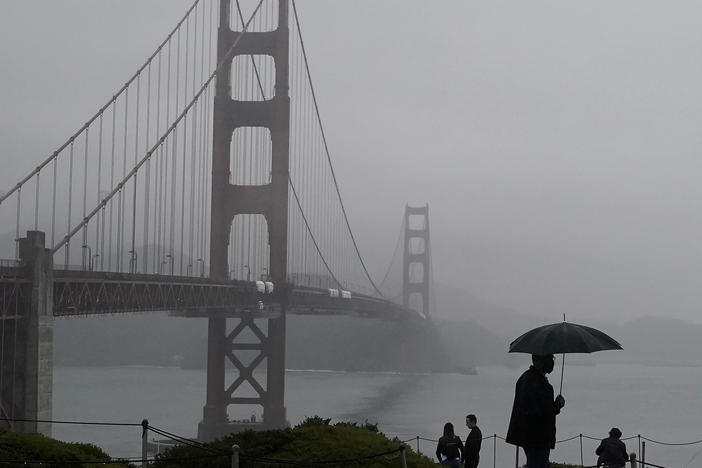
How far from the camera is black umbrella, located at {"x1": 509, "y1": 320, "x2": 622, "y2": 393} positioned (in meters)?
9.30

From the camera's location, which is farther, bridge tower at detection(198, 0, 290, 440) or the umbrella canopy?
bridge tower at detection(198, 0, 290, 440)

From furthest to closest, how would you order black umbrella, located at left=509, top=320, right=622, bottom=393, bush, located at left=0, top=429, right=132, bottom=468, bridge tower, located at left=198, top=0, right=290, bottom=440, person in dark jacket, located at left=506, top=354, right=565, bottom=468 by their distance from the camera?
bridge tower, located at left=198, top=0, right=290, bottom=440 < bush, located at left=0, top=429, right=132, bottom=468 < black umbrella, located at left=509, top=320, right=622, bottom=393 < person in dark jacket, located at left=506, top=354, right=565, bottom=468

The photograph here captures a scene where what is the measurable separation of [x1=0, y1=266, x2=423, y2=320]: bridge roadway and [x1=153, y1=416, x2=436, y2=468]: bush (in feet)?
38.1

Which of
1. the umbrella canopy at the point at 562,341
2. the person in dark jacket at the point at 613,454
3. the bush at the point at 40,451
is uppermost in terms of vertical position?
the umbrella canopy at the point at 562,341

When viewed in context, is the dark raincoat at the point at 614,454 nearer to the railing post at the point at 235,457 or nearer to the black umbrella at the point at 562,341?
the black umbrella at the point at 562,341

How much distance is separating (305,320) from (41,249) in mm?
136486

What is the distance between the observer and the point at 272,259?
48469mm

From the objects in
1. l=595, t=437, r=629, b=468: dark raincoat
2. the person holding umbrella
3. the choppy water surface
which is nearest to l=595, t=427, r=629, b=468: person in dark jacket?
l=595, t=437, r=629, b=468: dark raincoat

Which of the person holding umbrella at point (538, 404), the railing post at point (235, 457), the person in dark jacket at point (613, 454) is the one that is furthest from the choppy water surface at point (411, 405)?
the person holding umbrella at point (538, 404)

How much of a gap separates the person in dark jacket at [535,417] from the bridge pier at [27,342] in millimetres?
15414

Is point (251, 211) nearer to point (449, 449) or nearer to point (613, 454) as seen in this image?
point (449, 449)

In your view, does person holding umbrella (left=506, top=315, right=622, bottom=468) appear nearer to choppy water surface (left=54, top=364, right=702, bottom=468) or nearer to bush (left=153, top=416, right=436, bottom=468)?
bush (left=153, top=416, right=436, bottom=468)

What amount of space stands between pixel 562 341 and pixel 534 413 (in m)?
0.84

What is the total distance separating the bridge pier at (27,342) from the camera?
22.1 m
